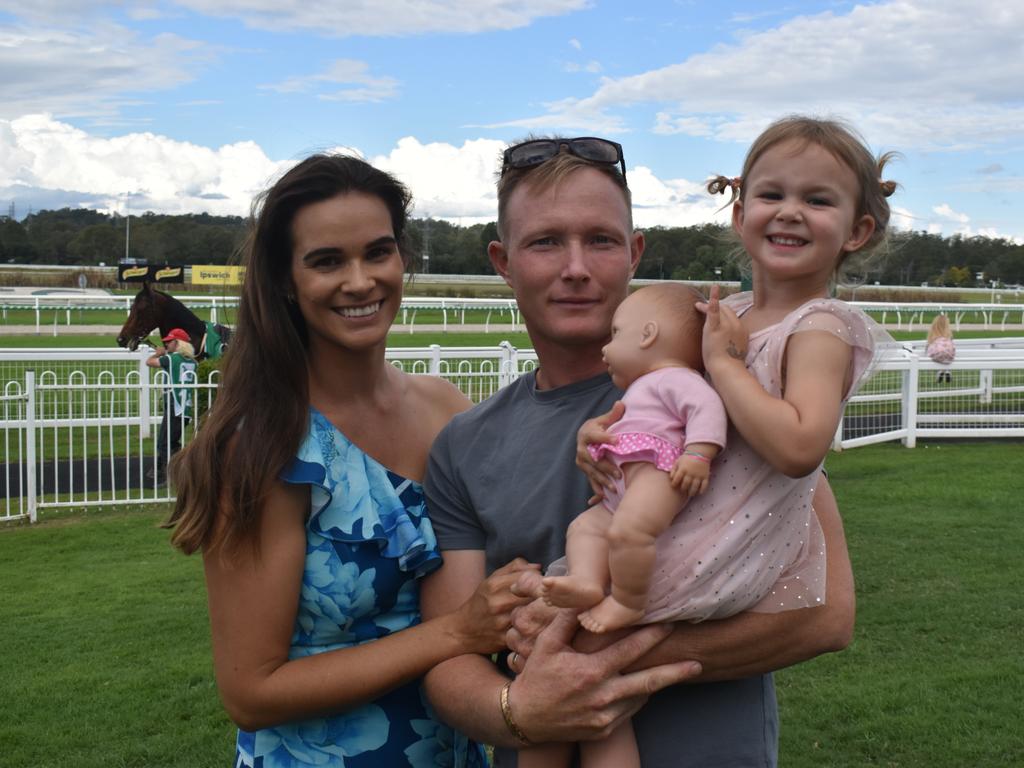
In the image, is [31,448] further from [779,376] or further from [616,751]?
[779,376]

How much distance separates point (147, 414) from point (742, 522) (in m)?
14.2

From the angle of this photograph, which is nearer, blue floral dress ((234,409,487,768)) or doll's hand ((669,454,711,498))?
doll's hand ((669,454,711,498))

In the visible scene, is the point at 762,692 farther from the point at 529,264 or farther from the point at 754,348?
the point at 529,264

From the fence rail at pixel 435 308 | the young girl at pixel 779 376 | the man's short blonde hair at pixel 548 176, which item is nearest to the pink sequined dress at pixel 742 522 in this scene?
the young girl at pixel 779 376

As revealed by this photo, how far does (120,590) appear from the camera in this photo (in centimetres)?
881

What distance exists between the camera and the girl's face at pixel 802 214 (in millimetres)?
2312

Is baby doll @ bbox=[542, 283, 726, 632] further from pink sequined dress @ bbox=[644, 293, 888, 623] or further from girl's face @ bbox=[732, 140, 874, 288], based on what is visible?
girl's face @ bbox=[732, 140, 874, 288]

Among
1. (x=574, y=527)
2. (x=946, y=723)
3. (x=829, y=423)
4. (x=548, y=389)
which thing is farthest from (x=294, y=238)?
(x=946, y=723)

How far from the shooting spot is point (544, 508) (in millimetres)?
2408

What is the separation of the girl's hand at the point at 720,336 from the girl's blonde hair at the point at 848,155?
0.40 meters

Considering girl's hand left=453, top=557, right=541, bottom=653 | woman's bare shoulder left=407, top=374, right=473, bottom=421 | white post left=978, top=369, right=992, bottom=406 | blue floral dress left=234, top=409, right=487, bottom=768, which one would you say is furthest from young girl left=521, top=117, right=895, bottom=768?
white post left=978, top=369, right=992, bottom=406

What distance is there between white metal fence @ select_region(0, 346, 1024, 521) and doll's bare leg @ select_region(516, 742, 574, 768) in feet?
33.0

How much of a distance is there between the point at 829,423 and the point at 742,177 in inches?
29.5

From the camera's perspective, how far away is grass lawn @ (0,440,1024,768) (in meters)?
5.69
